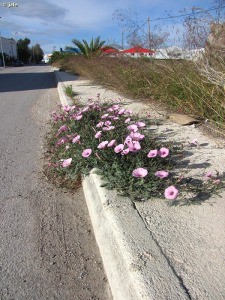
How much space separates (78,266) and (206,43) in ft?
11.9

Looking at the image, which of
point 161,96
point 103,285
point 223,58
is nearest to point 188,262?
point 103,285

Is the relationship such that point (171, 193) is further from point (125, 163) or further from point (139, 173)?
point (125, 163)

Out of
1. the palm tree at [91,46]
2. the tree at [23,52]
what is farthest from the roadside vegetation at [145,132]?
the tree at [23,52]

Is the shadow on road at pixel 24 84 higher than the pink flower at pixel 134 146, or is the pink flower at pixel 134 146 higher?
the pink flower at pixel 134 146

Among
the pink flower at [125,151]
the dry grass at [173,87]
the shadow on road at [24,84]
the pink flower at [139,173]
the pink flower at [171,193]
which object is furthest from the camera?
the shadow on road at [24,84]

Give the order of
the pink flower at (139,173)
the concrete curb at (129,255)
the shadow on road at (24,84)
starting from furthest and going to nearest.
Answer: the shadow on road at (24,84) → the pink flower at (139,173) → the concrete curb at (129,255)

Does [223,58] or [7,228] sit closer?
[7,228]

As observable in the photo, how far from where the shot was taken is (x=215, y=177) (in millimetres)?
2529

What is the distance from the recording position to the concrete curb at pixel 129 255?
4.92 ft

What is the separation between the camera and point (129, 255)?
1.71m

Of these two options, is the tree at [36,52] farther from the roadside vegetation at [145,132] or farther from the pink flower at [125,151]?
the pink flower at [125,151]

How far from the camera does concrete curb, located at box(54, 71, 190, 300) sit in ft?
4.92

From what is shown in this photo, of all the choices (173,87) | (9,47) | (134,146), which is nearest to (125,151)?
(134,146)

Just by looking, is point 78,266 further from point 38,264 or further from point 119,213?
point 119,213
